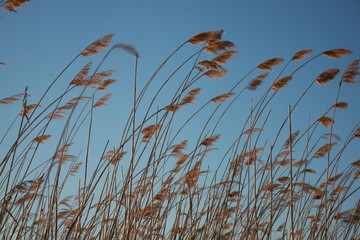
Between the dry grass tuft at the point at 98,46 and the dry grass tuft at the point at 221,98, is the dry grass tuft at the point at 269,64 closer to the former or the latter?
the dry grass tuft at the point at 221,98

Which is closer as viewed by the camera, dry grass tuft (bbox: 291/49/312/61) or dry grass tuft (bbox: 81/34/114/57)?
dry grass tuft (bbox: 81/34/114/57)

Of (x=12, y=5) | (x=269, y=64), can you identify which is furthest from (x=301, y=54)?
(x=12, y=5)

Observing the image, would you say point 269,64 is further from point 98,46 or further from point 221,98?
point 98,46

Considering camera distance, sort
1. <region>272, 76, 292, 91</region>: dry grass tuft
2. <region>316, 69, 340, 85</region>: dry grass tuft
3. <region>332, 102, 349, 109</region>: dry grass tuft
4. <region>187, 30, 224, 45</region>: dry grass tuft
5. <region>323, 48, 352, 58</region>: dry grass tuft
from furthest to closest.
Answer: <region>332, 102, 349, 109</region>: dry grass tuft
<region>272, 76, 292, 91</region>: dry grass tuft
<region>316, 69, 340, 85</region>: dry grass tuft
<region>323, 48, 352, 58</region>: dry grass tuft
<region>187, 30, 224, 45</region>: dry grass tuft

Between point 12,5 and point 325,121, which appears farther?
point 325,121

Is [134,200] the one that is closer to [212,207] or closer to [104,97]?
[212,207]

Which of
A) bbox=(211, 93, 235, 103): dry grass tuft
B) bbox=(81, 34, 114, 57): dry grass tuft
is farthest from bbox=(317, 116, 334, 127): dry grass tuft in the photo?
bbox=(81, 34, 114, 57): dry grass tuft

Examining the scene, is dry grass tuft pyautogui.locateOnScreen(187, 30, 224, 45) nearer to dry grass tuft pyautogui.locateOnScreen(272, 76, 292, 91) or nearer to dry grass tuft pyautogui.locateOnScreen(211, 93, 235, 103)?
dry grass tuft pyautogui.locateOnScreen(211, 93, 235, 103)

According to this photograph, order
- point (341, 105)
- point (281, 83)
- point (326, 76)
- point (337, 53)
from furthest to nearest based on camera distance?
point (341, 105) → point (281, 83) → point (326, 76) → point (337, 53)

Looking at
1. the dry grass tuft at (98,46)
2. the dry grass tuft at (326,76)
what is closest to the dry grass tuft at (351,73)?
the dry grass tuft at (326,76)

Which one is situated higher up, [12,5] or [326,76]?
[12,5]

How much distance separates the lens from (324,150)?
4.23 metres

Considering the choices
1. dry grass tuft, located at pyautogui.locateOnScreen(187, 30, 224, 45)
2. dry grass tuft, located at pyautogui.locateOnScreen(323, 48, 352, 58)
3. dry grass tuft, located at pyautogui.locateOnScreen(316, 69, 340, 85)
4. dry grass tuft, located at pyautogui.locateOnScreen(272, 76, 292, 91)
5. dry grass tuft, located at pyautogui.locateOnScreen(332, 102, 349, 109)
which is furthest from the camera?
dry grass tuft, located at pyautogui.locateOnScreen(332, 102, 349, 109)

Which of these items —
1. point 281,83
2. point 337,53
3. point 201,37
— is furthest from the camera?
point 281,83
